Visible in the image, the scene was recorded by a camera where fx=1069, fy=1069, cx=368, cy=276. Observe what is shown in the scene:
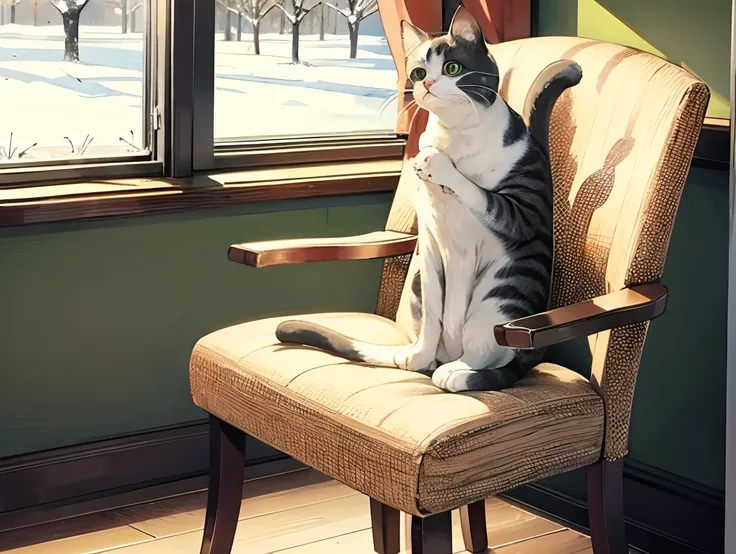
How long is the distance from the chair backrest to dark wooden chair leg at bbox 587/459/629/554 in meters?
0.03

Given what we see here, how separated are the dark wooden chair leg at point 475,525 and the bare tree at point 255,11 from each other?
3.70ft

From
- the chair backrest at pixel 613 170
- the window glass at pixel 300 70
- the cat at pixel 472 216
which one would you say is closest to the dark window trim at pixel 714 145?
the chair backrest at pixel 613 170

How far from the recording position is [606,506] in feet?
5.25

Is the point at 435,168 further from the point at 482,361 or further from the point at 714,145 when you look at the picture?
the point at 714,145

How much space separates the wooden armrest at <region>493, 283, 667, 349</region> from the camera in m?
1.38

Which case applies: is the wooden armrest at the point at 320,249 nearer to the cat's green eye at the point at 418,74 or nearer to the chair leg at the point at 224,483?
the chair leg at the point at 224,483

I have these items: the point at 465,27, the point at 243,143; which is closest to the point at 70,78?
the point at 243,143

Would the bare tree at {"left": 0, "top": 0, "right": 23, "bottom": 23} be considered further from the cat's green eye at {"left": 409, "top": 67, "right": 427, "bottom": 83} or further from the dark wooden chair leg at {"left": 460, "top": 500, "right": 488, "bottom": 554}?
the dark wooden chair leg at {"left": 460, "top": 500, "right": 488, "bottom": 554}

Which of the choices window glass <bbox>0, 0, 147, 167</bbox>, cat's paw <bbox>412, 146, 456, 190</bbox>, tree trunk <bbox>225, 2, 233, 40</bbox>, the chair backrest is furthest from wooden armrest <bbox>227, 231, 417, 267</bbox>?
tree trunk <bbox>225, 2, 233, 40</bbox>

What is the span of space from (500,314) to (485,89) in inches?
13.1

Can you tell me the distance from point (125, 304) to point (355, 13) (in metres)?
0.90

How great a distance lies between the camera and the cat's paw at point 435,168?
59.8 inches

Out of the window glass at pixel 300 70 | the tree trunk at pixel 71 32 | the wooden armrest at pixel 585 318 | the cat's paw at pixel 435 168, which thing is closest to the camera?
the wooden armrest at pixel 585 318

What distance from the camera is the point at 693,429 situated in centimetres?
206
